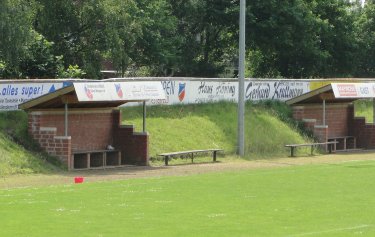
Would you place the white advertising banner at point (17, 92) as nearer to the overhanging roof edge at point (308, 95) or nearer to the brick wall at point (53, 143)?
the brick wall at point (53, 143)

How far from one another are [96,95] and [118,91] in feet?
4.25

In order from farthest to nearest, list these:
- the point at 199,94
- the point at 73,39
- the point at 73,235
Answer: the point at 73,39, the point at 199,94, the point at 73,235

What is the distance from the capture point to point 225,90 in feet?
141

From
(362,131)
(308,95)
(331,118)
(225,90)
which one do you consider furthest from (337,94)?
(362,131)

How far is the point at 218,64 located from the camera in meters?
62.2

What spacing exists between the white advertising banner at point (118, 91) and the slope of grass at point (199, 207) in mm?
4105

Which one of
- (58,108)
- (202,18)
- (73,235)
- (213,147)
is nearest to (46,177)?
(58,108)

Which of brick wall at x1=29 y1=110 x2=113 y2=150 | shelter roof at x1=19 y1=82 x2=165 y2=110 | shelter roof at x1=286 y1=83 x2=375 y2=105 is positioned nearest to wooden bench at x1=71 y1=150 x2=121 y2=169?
brick wall at x1=29 y1=110 x2=113 y2=150

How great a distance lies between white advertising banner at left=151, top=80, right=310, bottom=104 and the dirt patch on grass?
404cm

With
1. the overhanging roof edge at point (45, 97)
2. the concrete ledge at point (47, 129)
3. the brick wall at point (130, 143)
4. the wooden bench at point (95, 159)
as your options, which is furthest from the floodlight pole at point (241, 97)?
the overhanging roof edge at point (45, 97)

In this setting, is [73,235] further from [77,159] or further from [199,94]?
[199,94]

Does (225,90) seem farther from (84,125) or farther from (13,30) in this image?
(13,30)

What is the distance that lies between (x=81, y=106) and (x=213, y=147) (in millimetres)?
7440

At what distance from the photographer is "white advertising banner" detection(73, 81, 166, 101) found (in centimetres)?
3080
